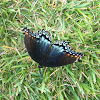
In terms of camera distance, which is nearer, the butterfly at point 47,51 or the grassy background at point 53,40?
the butterfly at point 47,51

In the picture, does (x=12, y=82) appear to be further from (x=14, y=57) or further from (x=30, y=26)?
(x=30, y=26)

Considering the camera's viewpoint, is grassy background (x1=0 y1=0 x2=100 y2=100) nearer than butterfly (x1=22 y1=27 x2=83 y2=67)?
No

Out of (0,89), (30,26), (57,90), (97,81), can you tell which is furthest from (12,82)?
(97,81)

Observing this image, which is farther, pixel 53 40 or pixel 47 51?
pixel 53 40
